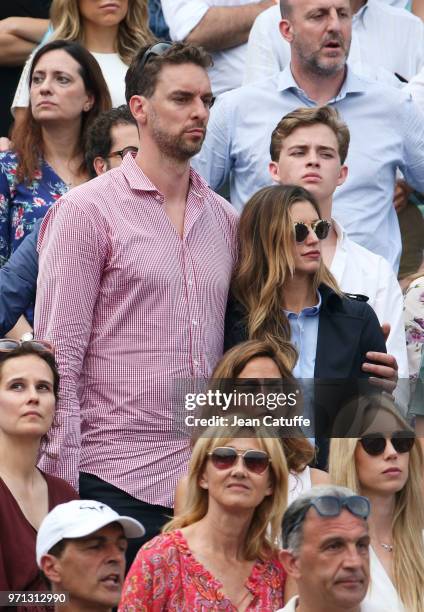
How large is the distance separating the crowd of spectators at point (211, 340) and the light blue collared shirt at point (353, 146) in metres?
0.01

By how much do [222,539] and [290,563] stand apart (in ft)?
1.13

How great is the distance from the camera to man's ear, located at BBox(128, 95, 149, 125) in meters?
6.43

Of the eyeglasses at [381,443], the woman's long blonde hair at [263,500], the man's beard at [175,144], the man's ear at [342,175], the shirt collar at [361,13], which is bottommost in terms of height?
the woman's long blonde hair at [263,500]

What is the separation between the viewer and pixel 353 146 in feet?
25.7

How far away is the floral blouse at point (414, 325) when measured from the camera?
285 inches

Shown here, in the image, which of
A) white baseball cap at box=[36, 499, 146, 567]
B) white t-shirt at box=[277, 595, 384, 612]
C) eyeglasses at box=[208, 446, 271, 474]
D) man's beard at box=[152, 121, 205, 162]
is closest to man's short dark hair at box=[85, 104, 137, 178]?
man's beard at box=[152, 121, 205, 162]

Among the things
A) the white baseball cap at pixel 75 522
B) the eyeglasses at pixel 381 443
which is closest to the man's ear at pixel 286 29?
the eyeglasses at pixel 381 443

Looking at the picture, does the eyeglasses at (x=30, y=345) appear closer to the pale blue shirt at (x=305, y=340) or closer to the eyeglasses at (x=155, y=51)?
the pale blue shirt at (x=305, y=340)

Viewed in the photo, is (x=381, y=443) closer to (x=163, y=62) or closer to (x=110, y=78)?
(x=163, y=62)

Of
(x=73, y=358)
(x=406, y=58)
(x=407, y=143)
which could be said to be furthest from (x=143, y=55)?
(x=406, y=58)

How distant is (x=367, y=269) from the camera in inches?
275

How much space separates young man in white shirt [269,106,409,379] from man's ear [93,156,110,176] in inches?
28.9

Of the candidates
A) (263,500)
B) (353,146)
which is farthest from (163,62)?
(263,500)

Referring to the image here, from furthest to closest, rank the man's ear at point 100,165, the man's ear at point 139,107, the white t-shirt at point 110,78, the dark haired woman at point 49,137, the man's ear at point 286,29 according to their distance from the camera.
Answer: the white t-shirt at point 110,78 → the man's ear at point 286,29 → the dark haired woman at point 49,137 → the man's ear at point 100,165 → the man's ear at point 139,107
